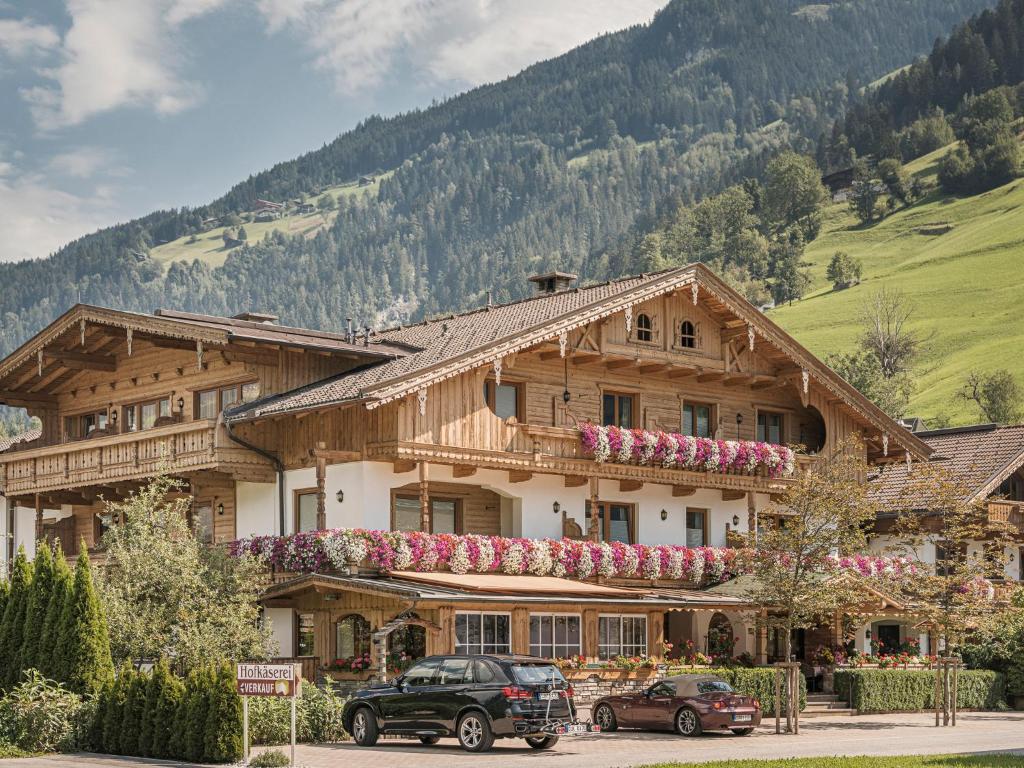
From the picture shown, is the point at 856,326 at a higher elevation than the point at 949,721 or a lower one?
higher

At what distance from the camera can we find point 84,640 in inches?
1155

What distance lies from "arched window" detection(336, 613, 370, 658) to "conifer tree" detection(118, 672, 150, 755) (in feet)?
33.1

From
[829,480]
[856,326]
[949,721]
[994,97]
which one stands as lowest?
[949,721]

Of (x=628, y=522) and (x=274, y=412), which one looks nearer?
(x=274, y=412)

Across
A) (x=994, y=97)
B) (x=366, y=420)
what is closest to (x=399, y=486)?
(x=366, y=420)

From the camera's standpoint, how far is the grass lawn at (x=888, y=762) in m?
25.0

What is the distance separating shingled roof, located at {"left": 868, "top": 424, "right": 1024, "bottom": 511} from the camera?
2282 inches

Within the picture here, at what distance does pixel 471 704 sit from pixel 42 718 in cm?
771

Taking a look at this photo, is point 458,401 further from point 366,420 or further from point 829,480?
point 829,480

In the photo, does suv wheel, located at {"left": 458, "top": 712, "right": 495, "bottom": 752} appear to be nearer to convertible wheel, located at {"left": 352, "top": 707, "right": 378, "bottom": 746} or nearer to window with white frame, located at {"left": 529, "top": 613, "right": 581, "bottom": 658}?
convertible wheel, located at {"left": 352, "top": 707, "right": 378, "bottom": 746}

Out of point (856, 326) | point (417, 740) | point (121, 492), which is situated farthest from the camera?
point (856, 326)

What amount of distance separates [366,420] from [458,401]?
7.95 feet

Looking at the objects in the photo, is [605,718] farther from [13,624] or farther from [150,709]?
[13,624]

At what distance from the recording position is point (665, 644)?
41188 millimetres
